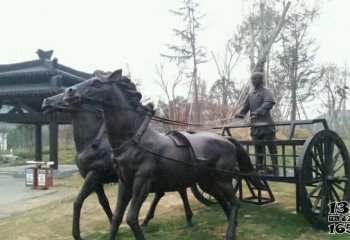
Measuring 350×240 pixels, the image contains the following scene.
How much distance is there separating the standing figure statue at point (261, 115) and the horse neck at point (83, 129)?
2.36 meters

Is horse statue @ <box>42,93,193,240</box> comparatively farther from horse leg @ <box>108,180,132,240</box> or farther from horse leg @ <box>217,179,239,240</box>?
horse leg @ <box>108,180,132,240</box>

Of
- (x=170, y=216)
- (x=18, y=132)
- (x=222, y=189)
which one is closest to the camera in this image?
(x=222, y=189)

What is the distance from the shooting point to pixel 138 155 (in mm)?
4270

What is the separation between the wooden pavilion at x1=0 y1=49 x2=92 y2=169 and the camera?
13.9 m

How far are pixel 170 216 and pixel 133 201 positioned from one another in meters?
2.52

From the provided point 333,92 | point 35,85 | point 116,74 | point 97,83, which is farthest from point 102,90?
point 333,92

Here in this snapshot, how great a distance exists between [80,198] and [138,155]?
1.31 meters

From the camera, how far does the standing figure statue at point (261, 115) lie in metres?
6.05

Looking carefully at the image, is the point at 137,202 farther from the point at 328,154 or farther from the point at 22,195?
the point at 22,195

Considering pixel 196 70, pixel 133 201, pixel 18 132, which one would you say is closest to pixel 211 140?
pixel 133 201

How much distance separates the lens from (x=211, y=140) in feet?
16.5

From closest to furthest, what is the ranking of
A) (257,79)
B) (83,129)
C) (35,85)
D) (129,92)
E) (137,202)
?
(137,202), (129,92), (83,129), (257,79), (35,85)

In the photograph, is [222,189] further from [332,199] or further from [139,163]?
[332,199]

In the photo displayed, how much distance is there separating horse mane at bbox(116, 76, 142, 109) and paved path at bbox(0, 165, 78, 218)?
196 inches
